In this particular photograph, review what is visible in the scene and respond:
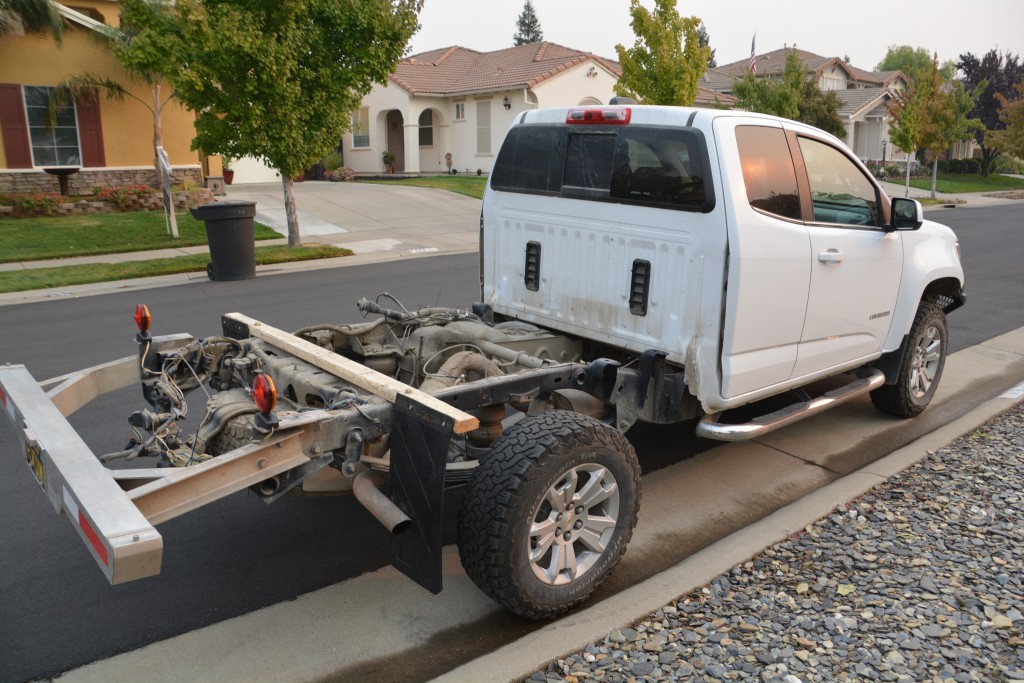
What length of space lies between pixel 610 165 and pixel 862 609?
2.65 metres

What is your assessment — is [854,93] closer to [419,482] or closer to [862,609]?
[862,609]

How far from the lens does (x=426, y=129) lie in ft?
127

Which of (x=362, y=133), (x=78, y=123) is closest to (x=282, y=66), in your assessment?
(x=78, y=123)

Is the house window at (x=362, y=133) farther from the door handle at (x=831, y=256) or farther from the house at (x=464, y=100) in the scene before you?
the door handle at (x=831, y=256)

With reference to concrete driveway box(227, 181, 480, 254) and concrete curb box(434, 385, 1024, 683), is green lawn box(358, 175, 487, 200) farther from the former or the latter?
concrete curb box(434, 385, 1024, 683)

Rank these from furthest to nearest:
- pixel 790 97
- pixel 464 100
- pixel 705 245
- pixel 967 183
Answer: pixel 967 183
pixel 464 100
pixel 790 97
pixel 705 245

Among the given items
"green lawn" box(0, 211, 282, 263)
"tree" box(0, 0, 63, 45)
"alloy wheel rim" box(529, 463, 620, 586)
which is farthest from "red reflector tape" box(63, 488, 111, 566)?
"tree" box(0, 0, 63, 45)

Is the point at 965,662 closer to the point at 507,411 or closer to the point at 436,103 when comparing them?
the point at 507,411

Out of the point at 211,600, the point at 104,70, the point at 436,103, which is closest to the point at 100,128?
the point at 104,70

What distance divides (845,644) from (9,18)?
68.4 ft

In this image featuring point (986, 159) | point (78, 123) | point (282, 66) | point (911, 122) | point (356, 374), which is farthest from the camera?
point (986, 159)

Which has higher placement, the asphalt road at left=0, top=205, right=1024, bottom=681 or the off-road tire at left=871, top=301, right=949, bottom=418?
the off-road tire at left=871, top=301, right=949, bottom=418

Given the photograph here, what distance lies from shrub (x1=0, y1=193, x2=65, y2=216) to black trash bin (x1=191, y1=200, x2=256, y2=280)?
8.70m

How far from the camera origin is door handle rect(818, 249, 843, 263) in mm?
4848
